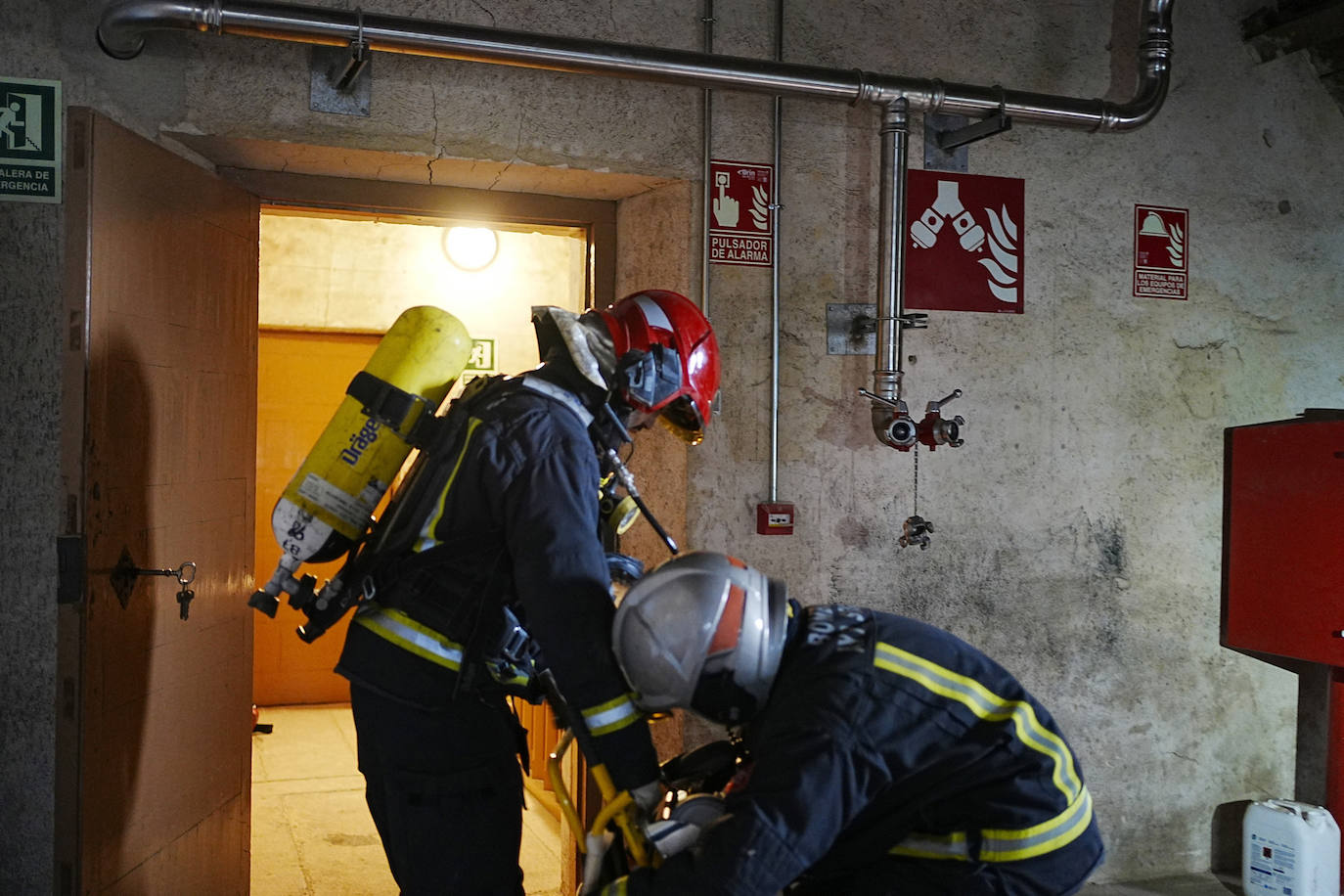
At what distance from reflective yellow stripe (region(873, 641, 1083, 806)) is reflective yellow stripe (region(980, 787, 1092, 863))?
4 cm

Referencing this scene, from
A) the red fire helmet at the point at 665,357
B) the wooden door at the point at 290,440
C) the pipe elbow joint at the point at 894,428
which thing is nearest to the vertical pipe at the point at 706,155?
the pipe elbow joint at the point at 894,428

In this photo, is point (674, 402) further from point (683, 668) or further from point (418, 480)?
point (683, 668)

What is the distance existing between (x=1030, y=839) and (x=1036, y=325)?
2.56 meters

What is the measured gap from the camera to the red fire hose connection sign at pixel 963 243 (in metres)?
3.90

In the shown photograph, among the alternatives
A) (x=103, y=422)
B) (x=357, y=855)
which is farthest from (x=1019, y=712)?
(x=357, y=855)

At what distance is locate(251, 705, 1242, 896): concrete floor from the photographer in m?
4.08

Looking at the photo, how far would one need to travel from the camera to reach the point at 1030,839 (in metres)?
1.91

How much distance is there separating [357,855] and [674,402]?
2793 mm

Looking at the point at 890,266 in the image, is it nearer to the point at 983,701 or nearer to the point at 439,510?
the point at 439,510

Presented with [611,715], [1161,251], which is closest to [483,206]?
[611,715]

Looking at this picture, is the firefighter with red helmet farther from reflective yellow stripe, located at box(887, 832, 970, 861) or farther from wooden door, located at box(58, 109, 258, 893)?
wooden door, located at box(58, 109, 258, 893)

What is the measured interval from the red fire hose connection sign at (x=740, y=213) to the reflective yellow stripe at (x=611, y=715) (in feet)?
6.42

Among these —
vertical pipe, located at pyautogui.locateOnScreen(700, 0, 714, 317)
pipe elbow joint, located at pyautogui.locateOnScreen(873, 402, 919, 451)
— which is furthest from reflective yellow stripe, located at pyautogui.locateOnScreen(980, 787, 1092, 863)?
vertical pipe, located at pyautogui.locateOnScreen(700, 0, 714, 317)

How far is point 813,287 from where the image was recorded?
12.5 feet
